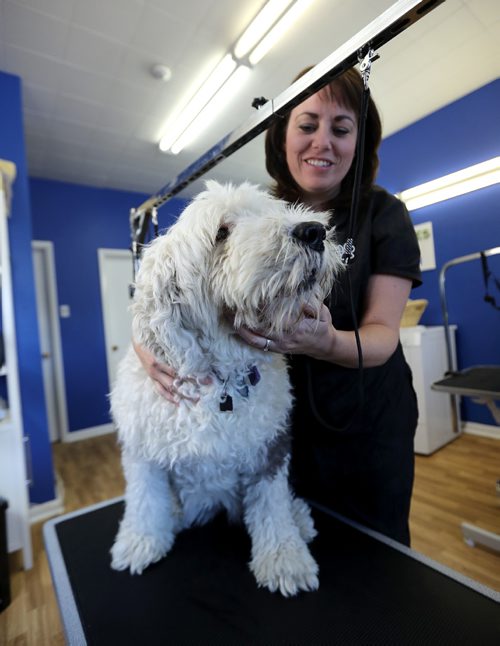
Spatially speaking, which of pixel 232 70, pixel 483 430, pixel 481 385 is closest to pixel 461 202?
pixel 483 430

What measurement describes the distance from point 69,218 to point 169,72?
2.57m

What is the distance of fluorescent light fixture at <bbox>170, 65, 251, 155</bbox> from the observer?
233 cm

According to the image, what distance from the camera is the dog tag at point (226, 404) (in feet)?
2.49

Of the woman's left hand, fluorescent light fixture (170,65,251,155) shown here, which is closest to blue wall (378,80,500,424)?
the woman's left hand

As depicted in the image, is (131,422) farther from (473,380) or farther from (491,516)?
(491,516)

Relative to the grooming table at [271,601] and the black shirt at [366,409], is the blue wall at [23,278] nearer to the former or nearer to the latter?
the grooming table at [271,601]

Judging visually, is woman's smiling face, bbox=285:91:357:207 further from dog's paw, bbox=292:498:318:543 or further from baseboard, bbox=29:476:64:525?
baseboard, bbox=29:476:64:525

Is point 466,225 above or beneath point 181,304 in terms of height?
above

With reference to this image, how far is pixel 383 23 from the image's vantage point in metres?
0.51

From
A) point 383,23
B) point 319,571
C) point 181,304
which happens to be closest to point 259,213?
point 181,304

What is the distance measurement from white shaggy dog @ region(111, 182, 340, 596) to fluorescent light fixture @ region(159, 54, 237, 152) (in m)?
1.99

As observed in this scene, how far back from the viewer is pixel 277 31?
1862 millimetres

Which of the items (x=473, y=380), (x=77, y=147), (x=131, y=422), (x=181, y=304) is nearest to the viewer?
(x=181, y=304)

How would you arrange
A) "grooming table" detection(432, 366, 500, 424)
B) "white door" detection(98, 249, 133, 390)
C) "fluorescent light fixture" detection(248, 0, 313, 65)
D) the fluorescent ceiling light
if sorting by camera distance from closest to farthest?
"grooming table" detection(432, 366, 500, 424)
"fluorescent light fixture" detection(248, 0, 313, 65)
the fluorescent ceiling light
"white door" detection(98, 249, 133, 390)
